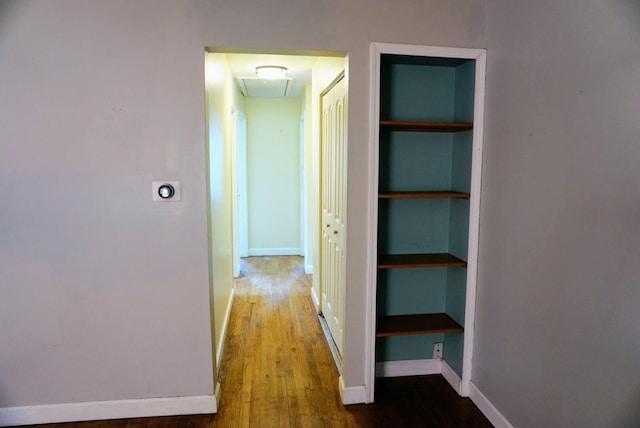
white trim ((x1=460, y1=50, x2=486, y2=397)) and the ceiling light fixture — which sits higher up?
the ceiling light fixture

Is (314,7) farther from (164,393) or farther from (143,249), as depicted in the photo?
(164,393)

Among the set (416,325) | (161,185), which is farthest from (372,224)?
(161,185)

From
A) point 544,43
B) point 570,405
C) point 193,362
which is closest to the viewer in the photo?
point 570,405

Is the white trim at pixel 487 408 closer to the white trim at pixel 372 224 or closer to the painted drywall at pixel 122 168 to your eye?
the white trim at pixel 372 224

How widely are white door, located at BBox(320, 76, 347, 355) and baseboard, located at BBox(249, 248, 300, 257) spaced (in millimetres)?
2643

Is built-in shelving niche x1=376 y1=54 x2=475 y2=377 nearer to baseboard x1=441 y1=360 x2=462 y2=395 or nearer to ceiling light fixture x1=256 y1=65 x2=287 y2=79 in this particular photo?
baseboard x1=441 y1=360 x2=462 y2=395

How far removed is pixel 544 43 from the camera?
71.5 inches

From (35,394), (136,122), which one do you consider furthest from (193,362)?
(136,122)

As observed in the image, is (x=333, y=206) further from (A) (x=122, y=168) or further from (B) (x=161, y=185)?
(A) (x=122, y=168)

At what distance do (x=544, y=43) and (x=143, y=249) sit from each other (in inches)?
87.7

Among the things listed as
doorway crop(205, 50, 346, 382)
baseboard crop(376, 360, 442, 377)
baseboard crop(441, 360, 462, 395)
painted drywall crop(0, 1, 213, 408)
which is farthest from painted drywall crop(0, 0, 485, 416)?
baseboard crop(441, 360, 462, 395)

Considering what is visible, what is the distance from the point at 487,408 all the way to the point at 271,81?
3.97 metres

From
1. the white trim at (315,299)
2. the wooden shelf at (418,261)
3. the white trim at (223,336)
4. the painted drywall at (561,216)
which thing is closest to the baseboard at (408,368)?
the painted drywall at (561,216)

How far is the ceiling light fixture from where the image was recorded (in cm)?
396
